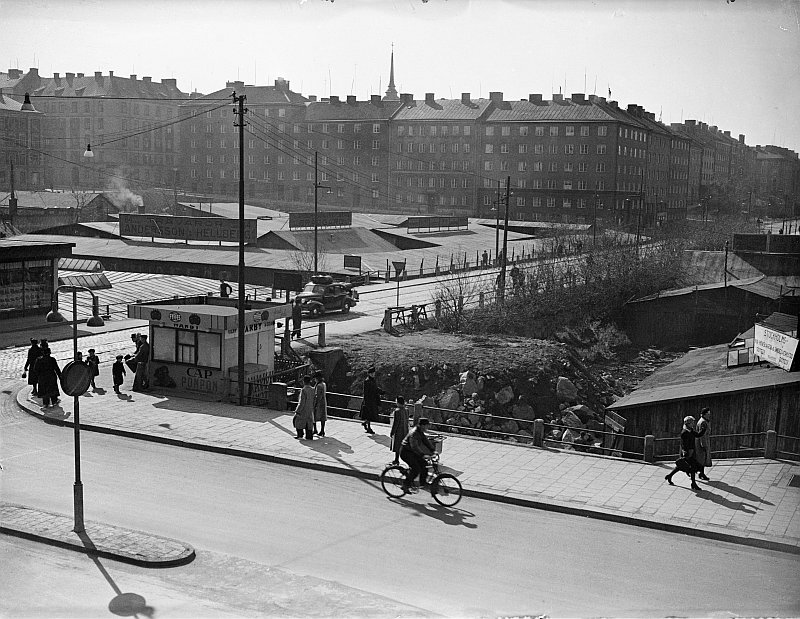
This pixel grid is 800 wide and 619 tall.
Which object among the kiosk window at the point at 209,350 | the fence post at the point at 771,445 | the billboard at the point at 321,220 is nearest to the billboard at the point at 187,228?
the billboard at the point at 321,220

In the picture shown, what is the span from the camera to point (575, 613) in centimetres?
908

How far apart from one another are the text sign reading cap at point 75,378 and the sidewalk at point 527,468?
431cm

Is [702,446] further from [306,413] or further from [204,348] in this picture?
[204,348]

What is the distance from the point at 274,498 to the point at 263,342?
8.16m

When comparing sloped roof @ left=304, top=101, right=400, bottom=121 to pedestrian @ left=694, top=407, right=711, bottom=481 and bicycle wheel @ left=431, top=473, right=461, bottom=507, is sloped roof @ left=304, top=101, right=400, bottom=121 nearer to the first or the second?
pedestrian @ left=694, top=407, right=711, bottom=481

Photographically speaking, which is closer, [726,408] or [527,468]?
[527,468]

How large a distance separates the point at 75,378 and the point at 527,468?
23.8 feet

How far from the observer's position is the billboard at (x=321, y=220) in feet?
182

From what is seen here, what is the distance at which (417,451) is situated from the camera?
12.9m

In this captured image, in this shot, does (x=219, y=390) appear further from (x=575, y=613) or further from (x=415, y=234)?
(x=415, y=234)

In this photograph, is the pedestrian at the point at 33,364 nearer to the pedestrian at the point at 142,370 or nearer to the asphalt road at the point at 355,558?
the pedestrian at the point at 142,370

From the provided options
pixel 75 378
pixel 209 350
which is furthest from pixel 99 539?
pixel 209 350

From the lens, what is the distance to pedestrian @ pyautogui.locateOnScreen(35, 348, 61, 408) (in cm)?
1844

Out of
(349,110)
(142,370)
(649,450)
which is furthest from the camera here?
(349,110)
